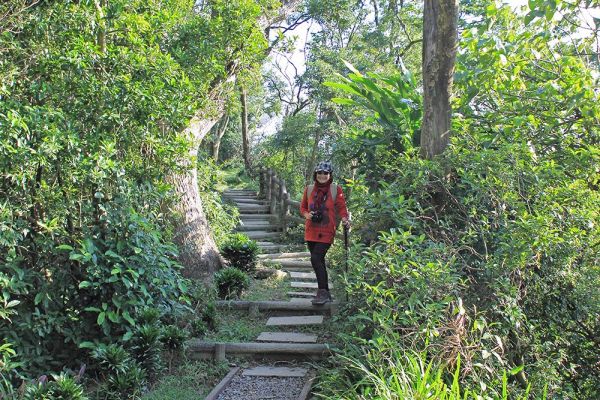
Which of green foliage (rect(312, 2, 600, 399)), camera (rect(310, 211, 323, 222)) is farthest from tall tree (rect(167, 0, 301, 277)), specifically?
green foliage (rect(312, 2, 600, 399))

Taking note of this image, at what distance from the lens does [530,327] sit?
10.7 feet

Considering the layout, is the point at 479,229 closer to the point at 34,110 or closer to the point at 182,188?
the point at 34,110

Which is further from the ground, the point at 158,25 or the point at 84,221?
the point at 158,25

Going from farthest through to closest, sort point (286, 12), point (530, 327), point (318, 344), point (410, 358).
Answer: point (286, 12), point (318, 344), point (530, 327), point (410, 358)

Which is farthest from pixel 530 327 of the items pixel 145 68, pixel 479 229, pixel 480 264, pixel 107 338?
pixel 145 68

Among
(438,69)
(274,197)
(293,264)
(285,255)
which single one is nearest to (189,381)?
(438,69)

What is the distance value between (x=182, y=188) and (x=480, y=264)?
4386 millimetres

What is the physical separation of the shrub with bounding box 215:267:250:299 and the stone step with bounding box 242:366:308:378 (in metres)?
1.72

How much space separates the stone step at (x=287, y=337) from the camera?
5.21 metres

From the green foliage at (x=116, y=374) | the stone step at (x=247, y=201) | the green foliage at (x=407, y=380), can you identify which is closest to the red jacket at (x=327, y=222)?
the green foliage at (x=407, y=380)

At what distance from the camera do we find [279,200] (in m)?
11.8

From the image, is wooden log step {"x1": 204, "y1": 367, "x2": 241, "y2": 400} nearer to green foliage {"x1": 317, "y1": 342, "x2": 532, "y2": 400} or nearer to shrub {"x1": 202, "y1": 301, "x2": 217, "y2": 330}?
shrub {"x1": 202, "y1": 301, "x2": 217, "y2": 330}

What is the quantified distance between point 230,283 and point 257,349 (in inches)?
61.0

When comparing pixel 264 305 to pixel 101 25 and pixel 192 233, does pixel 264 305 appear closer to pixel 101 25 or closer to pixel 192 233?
pixel 192 233
